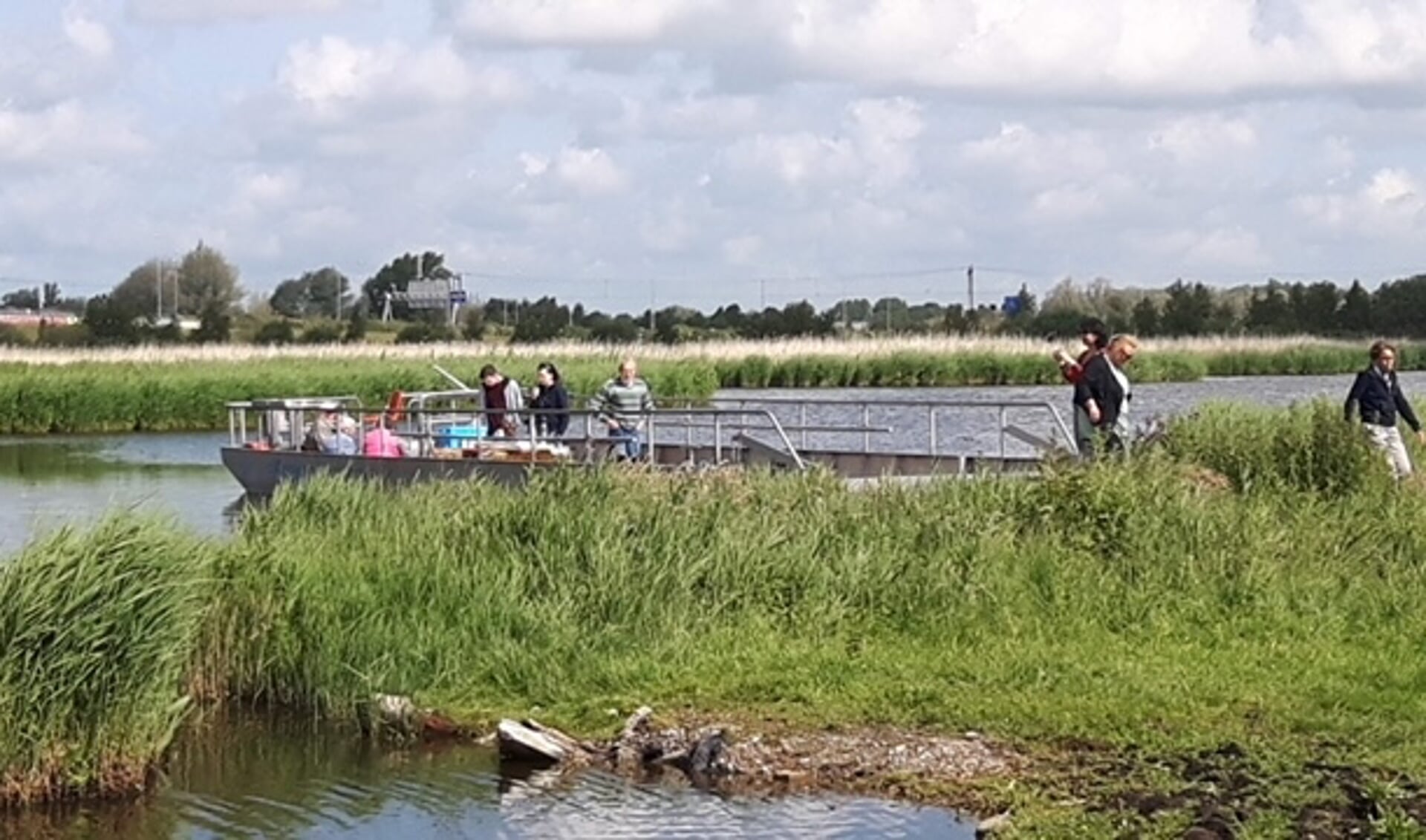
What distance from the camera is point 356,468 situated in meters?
27.2

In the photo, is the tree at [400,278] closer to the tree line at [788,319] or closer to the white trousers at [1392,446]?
the tree line at [788,319]

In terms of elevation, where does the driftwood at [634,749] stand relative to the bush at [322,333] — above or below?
below

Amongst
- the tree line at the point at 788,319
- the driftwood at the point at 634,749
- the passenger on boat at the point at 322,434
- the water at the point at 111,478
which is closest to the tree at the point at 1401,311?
the tree line at the point at 788,319

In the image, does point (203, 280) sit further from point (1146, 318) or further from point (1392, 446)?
point (1392, 446)

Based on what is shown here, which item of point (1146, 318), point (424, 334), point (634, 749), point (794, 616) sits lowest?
point (634, 749)

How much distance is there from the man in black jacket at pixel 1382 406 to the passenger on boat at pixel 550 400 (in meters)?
9.54

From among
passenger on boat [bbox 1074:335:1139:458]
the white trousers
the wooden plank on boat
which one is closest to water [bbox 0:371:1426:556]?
the wooden plank on boat

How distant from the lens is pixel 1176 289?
302 feet

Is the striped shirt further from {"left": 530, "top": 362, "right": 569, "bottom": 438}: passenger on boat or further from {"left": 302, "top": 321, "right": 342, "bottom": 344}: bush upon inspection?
{"left": 302, "top": 321, "right": 342, "bottom": 344}: bush

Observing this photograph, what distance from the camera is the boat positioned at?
2372 centimetres

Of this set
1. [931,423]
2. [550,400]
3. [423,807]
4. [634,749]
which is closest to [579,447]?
[550,400]

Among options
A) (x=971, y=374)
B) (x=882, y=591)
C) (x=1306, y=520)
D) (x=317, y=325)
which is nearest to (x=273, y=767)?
(x=882, y=591)

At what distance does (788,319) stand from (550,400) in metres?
63.9

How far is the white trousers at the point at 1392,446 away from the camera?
21062 mm
